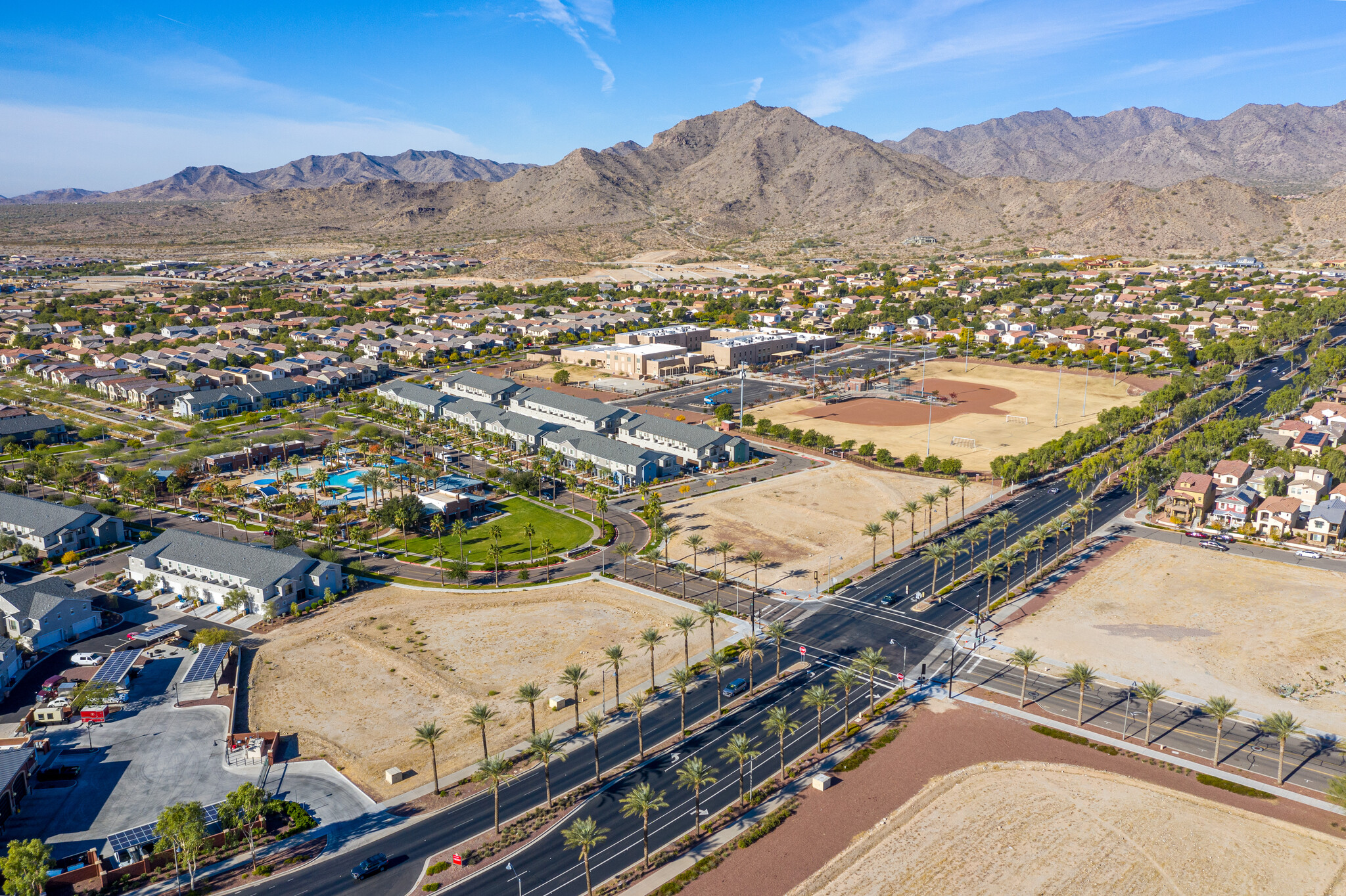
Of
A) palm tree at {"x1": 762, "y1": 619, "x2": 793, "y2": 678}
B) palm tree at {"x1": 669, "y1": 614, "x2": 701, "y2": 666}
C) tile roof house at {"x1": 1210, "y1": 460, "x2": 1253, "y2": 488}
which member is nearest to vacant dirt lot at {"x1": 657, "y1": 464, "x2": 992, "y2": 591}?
palm tree at {"x1": 669, "y1": 614, "x2": 701, "y2": 666}

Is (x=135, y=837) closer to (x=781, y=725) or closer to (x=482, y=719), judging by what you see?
(x=482, y=719)

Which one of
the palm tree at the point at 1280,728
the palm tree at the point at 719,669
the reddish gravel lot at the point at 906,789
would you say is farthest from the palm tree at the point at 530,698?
the palm tree at the point at 1280,728

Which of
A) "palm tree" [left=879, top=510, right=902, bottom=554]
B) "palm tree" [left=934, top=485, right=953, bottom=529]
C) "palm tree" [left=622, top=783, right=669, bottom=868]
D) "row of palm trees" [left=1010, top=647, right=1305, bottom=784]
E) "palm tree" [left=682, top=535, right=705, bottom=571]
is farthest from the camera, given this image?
"palm tree" [left=934, top=485, right=953, bottom=529]

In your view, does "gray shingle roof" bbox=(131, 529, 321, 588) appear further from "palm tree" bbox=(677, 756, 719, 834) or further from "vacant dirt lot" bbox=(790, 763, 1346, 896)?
"vacant dirt lot" bbox=(790, 763, 1346, 896)

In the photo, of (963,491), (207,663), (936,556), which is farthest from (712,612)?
(963,491)

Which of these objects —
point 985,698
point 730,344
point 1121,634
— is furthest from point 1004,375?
point 985,698

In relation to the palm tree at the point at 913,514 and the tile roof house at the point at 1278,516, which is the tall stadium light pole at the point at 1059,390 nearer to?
the tile roof house at the point at 1278,516
